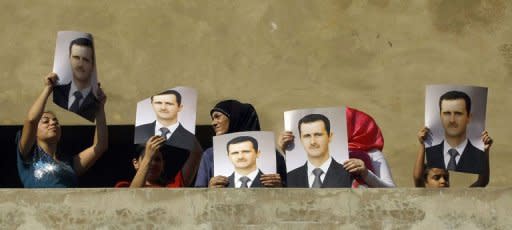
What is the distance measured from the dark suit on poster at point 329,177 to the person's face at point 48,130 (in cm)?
168

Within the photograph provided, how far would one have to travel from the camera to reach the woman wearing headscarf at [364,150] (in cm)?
1466

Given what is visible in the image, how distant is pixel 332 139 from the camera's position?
48.0 feet

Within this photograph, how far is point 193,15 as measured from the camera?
57.4 ft

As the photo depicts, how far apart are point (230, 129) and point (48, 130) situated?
4.19 feet

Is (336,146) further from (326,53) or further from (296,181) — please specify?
(326,53)

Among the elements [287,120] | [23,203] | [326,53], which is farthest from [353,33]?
[23,203]

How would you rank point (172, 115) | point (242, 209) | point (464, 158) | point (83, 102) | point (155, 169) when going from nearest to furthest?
1. point (242, 209)
2. point (464, 158)
3. point (155, 169)
4. point (172, 115)
5. point (83, 102)

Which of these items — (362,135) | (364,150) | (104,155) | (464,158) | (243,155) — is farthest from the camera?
(104,155)

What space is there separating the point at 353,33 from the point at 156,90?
1656 millimetres

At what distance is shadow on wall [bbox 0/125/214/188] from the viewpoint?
17.1 metres

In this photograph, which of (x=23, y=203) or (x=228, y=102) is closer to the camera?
(x=23, y=203)

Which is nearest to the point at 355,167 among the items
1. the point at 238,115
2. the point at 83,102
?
the point at 238,115

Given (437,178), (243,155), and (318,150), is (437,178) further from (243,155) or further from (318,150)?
(243,155)

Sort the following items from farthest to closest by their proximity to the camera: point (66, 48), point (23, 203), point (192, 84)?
point (192, 84) < point (66, 48) < point (23, 203)
